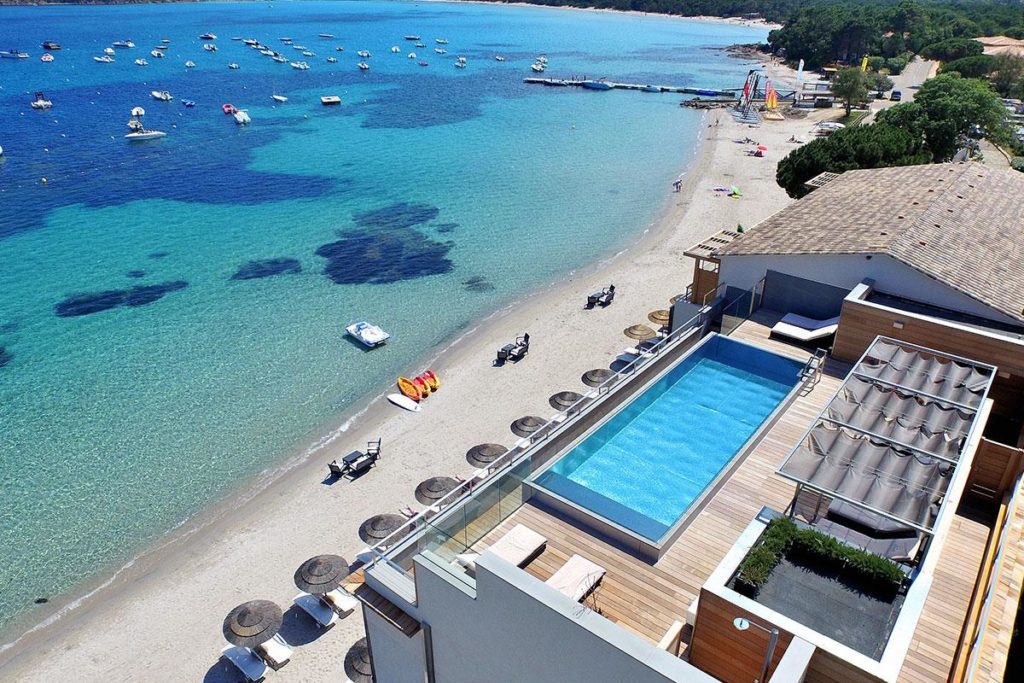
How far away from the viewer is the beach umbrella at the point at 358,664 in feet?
58.8

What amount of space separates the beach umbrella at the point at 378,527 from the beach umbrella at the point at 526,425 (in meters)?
6.31

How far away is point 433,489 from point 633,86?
109150 mm

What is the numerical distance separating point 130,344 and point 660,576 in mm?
33734

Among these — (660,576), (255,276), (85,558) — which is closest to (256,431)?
Result: (85,558)

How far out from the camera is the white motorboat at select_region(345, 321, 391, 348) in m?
35.8

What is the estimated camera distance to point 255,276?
44.5 m

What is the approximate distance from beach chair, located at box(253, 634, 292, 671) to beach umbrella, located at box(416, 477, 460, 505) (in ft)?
21.1

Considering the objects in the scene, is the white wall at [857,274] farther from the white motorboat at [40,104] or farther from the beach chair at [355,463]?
the white motorboat at [40,104]

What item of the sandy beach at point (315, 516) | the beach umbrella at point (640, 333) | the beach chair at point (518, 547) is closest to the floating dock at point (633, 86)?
the sandy beach at point (315, 516)

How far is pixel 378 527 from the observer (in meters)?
22.2

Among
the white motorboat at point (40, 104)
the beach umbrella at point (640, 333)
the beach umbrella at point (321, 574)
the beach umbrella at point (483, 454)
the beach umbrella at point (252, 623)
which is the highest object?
the white motorboat at point (40, 104)

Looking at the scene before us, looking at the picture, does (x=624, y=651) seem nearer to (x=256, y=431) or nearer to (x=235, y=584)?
(x=235, y=584)

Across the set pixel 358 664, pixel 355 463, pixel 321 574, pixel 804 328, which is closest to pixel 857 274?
pixel 804 328

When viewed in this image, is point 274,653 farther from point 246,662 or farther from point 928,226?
point 928,226
